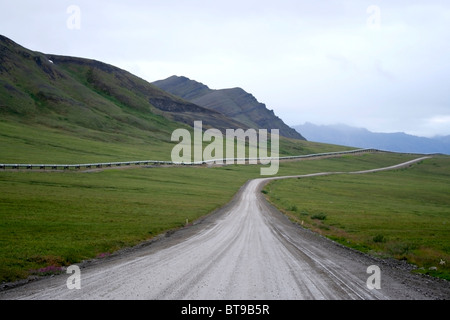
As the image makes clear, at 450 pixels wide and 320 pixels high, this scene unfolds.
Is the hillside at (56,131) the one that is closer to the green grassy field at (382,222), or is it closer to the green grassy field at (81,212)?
the green grassy field at (81,212)

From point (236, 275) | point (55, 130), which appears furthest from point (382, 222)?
point (55, 130)

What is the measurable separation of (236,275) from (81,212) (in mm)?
25032

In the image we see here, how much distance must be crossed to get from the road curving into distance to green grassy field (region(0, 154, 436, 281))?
2522mm

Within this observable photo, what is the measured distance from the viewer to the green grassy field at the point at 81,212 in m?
21.1

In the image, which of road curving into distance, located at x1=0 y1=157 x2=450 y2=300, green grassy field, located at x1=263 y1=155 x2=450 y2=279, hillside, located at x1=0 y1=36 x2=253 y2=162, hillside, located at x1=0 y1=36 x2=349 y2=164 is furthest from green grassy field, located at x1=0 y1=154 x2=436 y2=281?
hillside, located at x1=0 y1=36 x2=253 y2=162

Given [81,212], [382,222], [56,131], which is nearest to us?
[81,212]

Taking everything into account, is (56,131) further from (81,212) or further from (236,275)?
(236,275)

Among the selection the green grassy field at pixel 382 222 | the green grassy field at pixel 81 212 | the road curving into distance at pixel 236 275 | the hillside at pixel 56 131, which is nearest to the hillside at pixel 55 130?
the hillside at pixel 56 131

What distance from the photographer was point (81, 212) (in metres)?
36.1

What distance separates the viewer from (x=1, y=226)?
26.7 metres

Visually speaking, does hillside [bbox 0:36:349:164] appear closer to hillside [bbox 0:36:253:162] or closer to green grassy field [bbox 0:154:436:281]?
hillside [bbox 0:36:253:162]

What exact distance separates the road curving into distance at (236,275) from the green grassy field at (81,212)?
252 centimetres

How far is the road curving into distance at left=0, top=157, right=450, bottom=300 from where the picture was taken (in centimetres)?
1358
